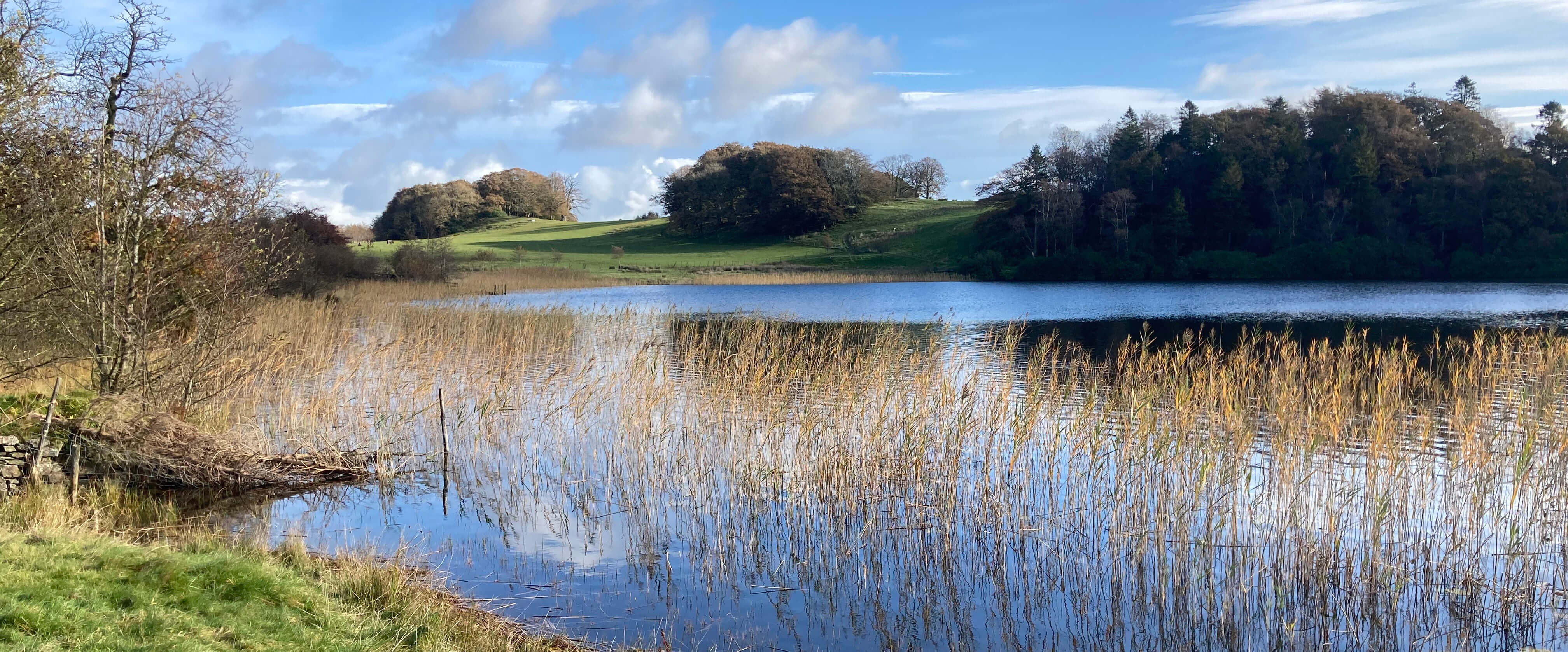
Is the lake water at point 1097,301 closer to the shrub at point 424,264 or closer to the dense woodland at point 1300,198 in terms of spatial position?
the shrub at point 424,264

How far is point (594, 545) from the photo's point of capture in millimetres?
7727

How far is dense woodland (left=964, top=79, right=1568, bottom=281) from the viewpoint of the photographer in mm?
53438

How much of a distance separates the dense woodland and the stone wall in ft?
177

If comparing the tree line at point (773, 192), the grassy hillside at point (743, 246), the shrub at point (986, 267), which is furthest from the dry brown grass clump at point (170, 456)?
the tree line at point (773, 192)

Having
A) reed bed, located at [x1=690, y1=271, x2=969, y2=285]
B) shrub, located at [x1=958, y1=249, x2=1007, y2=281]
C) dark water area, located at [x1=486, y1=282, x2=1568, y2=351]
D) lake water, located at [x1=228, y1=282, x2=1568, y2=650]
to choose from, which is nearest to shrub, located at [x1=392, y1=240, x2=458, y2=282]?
dark water area, located at [x1=486, y1=282, x2=1568, y2=351]

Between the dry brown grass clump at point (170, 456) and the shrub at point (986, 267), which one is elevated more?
the shrub at point (986, 267)

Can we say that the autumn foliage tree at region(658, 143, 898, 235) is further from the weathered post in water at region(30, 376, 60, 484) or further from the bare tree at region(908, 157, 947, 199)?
the weathered post in water at region(30, 376, 60, 484)

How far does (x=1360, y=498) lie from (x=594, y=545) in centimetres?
614

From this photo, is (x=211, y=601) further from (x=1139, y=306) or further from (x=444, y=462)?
(x=1139, y=306)

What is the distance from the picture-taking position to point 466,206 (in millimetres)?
91250

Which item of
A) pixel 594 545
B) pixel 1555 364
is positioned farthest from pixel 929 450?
pixel 1555 364

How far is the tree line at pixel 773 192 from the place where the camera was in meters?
75.6

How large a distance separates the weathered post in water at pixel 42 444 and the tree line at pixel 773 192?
2642 inches

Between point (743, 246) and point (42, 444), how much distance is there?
6563cm
